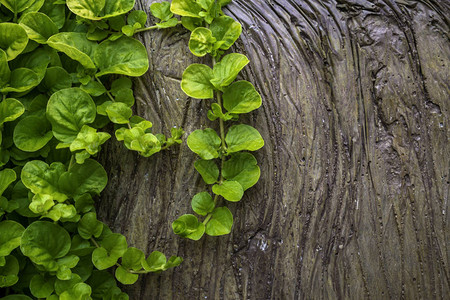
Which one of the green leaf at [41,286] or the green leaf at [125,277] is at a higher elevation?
the green leaf at [125,277]

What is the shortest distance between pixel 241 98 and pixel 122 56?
0.96ft

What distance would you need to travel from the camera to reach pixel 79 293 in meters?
0.96

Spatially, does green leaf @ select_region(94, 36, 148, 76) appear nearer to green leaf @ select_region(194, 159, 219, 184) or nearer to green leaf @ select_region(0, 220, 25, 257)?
A: green leaf @ select_region(194, 159, 219, 184)

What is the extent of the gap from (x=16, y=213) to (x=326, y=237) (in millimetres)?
714

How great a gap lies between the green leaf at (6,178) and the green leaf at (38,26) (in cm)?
30

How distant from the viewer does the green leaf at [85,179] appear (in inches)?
39.5

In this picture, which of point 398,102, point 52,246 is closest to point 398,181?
point 398,102

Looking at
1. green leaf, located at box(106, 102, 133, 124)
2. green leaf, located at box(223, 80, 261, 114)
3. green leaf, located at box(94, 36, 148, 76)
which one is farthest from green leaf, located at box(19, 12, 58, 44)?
green leaf, located at box(223, 80, 261, 114)

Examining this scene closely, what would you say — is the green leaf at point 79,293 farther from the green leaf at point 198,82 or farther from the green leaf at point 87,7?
the green leaf at point 87,7

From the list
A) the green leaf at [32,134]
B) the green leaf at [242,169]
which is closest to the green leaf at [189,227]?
the green leaf at [242,169]

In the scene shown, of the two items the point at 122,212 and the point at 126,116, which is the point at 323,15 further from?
the point at 122,212

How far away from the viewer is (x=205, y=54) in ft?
3.48

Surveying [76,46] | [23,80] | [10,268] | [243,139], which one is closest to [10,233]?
[10,268]

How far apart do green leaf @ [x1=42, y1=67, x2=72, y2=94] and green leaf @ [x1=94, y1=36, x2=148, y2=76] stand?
8cm
